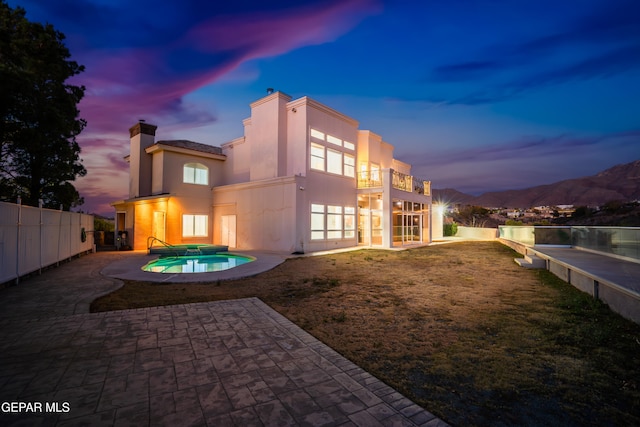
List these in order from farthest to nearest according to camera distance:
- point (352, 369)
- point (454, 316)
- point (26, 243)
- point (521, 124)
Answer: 1. point (521, 124)
2. point (26, 243)
3. point (454, 316)
4. point (352, 369)

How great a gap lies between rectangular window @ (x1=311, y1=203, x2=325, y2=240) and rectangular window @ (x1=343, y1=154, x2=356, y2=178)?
132 inches

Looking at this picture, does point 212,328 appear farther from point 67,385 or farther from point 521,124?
point 521,124

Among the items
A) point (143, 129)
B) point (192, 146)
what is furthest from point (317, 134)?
point (143, 129)

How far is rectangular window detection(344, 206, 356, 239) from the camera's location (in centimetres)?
1681

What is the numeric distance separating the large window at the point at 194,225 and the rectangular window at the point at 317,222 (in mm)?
7846

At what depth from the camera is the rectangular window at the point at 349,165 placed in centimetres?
1725

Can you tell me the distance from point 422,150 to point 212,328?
172 ft

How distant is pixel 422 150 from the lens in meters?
50.7

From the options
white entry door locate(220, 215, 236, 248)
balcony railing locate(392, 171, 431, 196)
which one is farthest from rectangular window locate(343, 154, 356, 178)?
white entry door locate(220, 215, 236, 248)

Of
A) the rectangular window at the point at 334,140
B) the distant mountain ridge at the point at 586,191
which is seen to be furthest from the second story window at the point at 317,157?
the distant mountain ridge at the point at 586,191

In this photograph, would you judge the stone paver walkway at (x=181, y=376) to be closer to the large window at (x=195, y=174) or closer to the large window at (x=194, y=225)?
the large window at (x=194, y=225)

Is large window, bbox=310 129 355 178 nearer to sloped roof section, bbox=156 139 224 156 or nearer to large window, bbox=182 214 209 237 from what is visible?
sloped roof section, bbox=156 139 224 156

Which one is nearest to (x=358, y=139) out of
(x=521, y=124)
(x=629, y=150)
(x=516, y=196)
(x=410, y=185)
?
(x=410, y=185)

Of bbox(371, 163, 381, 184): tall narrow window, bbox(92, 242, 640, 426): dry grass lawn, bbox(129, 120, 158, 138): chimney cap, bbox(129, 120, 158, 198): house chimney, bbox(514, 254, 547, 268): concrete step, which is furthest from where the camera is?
bbox(129, 120, 158, 138): chimney cap
